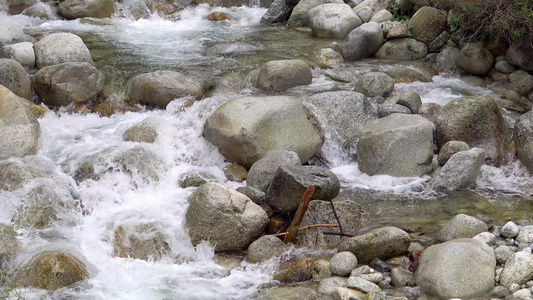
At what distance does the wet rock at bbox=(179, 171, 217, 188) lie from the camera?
8.42 meters

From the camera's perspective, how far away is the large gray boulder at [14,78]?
9633mm

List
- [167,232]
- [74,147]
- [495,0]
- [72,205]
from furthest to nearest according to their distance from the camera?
[495,0] → [74,147] → [72,205] → [167,232]

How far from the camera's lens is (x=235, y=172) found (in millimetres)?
8859

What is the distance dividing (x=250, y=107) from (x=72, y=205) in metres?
2.84

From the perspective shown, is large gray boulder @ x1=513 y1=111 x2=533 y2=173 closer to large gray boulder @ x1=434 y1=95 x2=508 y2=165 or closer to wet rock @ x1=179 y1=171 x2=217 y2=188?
large gray boulder @ x1=434 y1=95 x2=508 y2=165

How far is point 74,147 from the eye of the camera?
29.6 feet

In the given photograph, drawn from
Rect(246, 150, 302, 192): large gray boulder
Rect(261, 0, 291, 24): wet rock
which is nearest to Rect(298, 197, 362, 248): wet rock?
Rect(246, 150, 302, 192): large gray boulder

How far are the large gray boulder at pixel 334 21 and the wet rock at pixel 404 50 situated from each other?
150 cm

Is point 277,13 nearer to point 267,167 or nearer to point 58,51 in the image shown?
point 58,51

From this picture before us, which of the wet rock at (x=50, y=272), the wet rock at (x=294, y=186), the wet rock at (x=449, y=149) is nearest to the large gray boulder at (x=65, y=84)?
the wet rock at (x=294, y=186)

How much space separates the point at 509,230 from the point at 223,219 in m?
2.97

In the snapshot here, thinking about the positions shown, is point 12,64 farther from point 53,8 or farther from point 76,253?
point 53,8

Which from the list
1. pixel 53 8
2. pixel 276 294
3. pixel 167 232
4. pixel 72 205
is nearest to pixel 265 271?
pixel 276 294

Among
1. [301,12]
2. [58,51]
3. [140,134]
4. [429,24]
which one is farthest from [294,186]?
→ [301,12]
